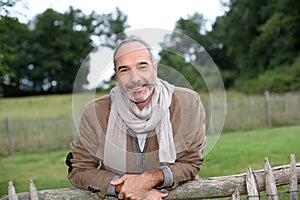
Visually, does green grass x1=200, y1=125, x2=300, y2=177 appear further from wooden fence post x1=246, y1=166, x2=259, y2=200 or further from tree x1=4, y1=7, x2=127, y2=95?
tree x1=4, y1=7, x2=127, y2=95

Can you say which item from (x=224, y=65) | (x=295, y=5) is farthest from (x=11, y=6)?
(x=224, y=65)

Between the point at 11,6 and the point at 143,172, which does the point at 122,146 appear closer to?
the point at 143,172

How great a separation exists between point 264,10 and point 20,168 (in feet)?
81.4

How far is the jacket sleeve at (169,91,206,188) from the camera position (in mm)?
2816

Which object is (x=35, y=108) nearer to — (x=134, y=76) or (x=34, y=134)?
(x=34, y=134)

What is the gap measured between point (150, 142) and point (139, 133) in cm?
10

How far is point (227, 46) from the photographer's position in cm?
3794

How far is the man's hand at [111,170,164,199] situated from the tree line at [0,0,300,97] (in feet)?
44.7

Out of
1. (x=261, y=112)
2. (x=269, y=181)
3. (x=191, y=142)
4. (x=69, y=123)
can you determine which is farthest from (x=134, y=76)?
(x=261, y=112)

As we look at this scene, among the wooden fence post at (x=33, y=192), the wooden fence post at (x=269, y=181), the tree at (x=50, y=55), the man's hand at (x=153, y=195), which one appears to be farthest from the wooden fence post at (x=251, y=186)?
the tree at (x=50, y=55)

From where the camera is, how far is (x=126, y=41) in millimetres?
2805

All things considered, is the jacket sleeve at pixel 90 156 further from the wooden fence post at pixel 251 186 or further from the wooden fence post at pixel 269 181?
the wooden fence post at pixel 269 181

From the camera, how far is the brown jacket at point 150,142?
9.27ft

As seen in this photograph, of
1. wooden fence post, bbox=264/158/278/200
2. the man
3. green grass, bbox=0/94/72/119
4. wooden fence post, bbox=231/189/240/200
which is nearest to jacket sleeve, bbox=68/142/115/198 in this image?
the man
